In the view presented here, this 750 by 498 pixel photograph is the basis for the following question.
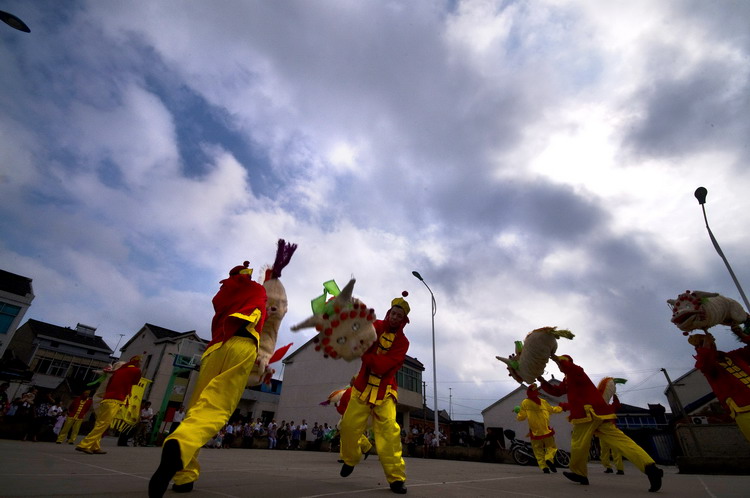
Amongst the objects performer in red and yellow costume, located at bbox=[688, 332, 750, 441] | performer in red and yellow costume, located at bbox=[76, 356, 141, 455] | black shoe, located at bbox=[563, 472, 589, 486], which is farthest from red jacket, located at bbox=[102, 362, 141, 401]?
performer in red and yellow costume, located at bbox=[688, 332, 750, 441]

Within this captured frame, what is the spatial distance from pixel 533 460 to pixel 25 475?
14.3 m

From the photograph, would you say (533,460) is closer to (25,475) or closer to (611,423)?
(611,423)

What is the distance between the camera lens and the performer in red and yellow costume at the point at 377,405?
356cm

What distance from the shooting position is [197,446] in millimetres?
2246

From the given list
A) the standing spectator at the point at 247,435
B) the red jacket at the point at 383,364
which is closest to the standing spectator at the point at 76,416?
the standing spectator at the point at 247,435

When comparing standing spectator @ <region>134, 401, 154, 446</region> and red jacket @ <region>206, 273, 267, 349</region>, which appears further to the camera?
standing spectator @ <region>134, 401, 154, 446</region>

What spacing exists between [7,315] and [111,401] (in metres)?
25.7

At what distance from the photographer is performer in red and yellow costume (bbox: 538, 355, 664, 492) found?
4758 mm

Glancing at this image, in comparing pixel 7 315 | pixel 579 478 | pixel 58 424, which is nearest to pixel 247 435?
pixel 58 424

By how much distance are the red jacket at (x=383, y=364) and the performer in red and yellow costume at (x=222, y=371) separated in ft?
4.35

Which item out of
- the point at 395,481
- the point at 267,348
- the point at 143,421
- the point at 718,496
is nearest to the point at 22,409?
the point at 143,421

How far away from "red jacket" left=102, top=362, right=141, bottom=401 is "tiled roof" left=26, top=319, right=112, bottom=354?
128 ft

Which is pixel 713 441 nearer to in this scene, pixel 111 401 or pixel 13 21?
pixel 111 401

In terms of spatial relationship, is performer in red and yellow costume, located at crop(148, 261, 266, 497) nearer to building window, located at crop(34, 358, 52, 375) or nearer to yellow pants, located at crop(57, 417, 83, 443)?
yellow pants, located at crop(57, 417, 83, 443)
